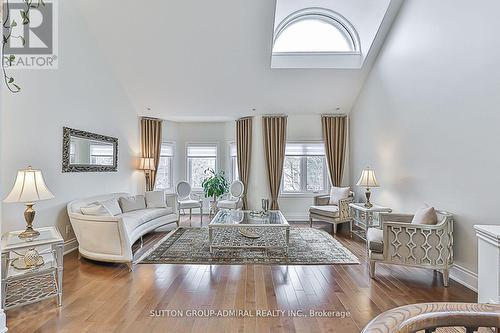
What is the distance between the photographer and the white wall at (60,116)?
3403 millimetres

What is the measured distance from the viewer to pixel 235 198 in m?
7.03

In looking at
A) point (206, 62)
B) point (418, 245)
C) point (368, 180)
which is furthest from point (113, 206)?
point (418, 245)

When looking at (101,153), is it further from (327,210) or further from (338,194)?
(338,194)

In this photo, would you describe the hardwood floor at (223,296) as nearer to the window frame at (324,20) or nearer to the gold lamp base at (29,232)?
the gold lamp base at (29,232)

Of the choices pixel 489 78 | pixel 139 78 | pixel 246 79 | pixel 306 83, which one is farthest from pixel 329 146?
pixel 139 78

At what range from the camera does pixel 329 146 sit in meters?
6.86

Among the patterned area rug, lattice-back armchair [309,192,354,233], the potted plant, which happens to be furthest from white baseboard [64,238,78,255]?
lattice-back armchair [309,192,354,233]

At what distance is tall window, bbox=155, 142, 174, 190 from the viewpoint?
7.66 m

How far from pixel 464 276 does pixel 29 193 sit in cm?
476

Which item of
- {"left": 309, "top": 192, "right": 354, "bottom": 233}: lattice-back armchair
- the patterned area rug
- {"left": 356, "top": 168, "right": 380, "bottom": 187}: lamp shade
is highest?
{"left": 356, "top": 168, "right": 380, "bottom": 187}: lamp shade

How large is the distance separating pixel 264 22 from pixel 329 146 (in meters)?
3.35

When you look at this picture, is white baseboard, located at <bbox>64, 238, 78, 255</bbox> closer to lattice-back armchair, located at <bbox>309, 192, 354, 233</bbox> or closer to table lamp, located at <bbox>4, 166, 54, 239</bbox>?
table lamp, located at <bbox>4, 166, 54, 239</bbox>

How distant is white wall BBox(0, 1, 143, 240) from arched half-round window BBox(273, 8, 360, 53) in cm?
350

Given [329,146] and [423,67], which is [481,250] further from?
[329,146]
